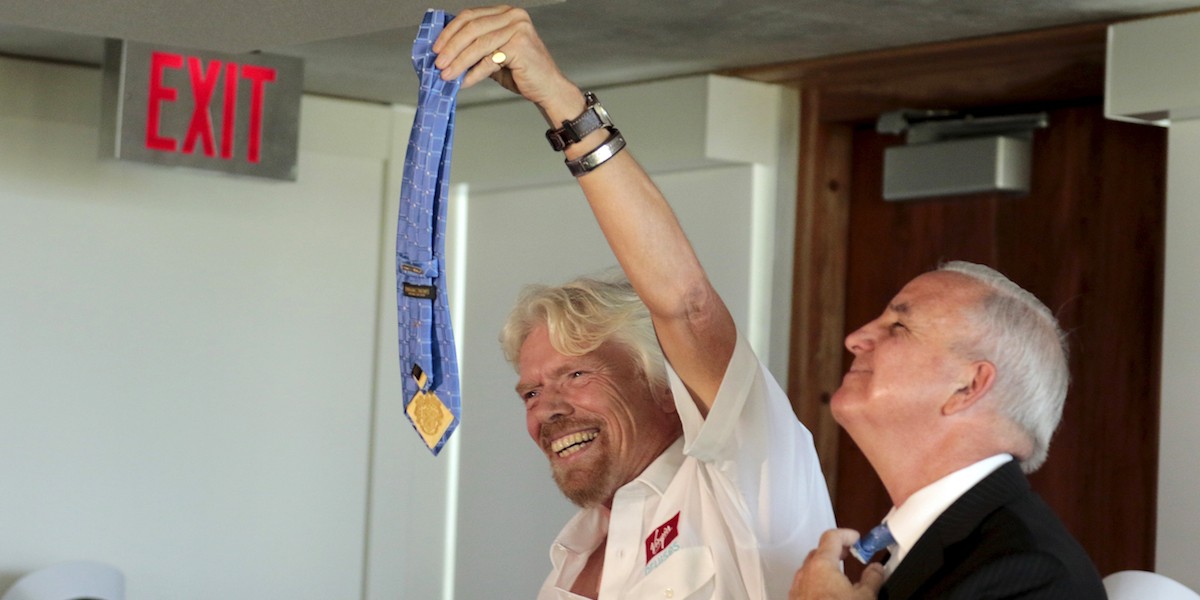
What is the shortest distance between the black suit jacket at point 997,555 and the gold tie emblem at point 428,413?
0.62m

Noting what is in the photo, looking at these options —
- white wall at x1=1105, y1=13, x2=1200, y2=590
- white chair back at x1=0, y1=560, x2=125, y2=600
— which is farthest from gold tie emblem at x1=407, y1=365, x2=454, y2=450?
white chair back at x1=0, y1=560, x2=125, y2=600

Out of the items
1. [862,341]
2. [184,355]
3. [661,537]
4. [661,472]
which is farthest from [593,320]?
[184,355]

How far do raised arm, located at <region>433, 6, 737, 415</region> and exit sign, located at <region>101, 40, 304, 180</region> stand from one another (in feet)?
8.02

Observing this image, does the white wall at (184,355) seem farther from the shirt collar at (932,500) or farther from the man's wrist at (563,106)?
the shirt collar at (932,500)

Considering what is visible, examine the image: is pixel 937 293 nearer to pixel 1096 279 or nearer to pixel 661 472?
pixel 661 472

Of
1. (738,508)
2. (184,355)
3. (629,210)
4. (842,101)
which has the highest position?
(842,101)

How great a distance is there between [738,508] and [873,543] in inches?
16.0

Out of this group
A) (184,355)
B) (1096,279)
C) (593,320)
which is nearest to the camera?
(593,320)

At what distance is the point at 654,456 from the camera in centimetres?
243

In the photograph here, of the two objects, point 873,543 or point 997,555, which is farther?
point 873,543

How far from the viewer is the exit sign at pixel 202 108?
167 inches

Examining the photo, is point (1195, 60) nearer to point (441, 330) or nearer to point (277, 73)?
point (441, 330)

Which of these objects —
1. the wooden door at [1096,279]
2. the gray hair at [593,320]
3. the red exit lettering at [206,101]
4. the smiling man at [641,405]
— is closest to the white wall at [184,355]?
the red exit lettering at [206,101]

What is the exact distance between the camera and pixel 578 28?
388 cm
